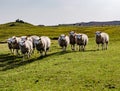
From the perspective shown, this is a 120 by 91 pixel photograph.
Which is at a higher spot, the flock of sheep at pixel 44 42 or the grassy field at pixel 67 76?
the flock of sheep at pixel 44 42

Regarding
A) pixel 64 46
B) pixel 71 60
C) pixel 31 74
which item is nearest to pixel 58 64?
pixel 71 60

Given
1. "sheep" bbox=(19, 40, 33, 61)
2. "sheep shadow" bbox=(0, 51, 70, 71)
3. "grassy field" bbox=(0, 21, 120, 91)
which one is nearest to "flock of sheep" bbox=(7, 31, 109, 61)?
"sheep" bbox=(19, 40, 33, 61)

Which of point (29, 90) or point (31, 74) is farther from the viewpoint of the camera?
point (31, 74)

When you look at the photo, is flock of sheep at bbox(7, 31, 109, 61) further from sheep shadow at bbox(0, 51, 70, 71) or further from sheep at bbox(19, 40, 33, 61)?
sheep shadow at bbox(0, 51, 70, 71)

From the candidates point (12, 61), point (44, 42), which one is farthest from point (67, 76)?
point (44, 42)

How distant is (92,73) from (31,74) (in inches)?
200

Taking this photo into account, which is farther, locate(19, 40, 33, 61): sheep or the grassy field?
locate(19, 40, 33, 61): sheep

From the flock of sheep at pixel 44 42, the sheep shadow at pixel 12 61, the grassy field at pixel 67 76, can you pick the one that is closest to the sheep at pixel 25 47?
the flock of sheep at pixel 44 42

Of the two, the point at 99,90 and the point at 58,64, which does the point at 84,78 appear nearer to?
the point at 99,90

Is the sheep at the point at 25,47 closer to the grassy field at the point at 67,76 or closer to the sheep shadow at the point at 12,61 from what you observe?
the sheep shadow at the point at 12,61

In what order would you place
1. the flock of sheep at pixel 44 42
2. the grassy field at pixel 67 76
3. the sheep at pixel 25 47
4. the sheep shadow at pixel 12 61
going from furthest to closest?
the flock of sheep at pixel 44 42 < the sheep at pixel 25 47 < the sheep shadow at pixel 12 61 < the grassy field at pixel 67 76

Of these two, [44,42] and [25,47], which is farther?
[44,42]

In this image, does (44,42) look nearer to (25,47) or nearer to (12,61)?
(25,47)

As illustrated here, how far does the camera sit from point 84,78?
2355 cm
